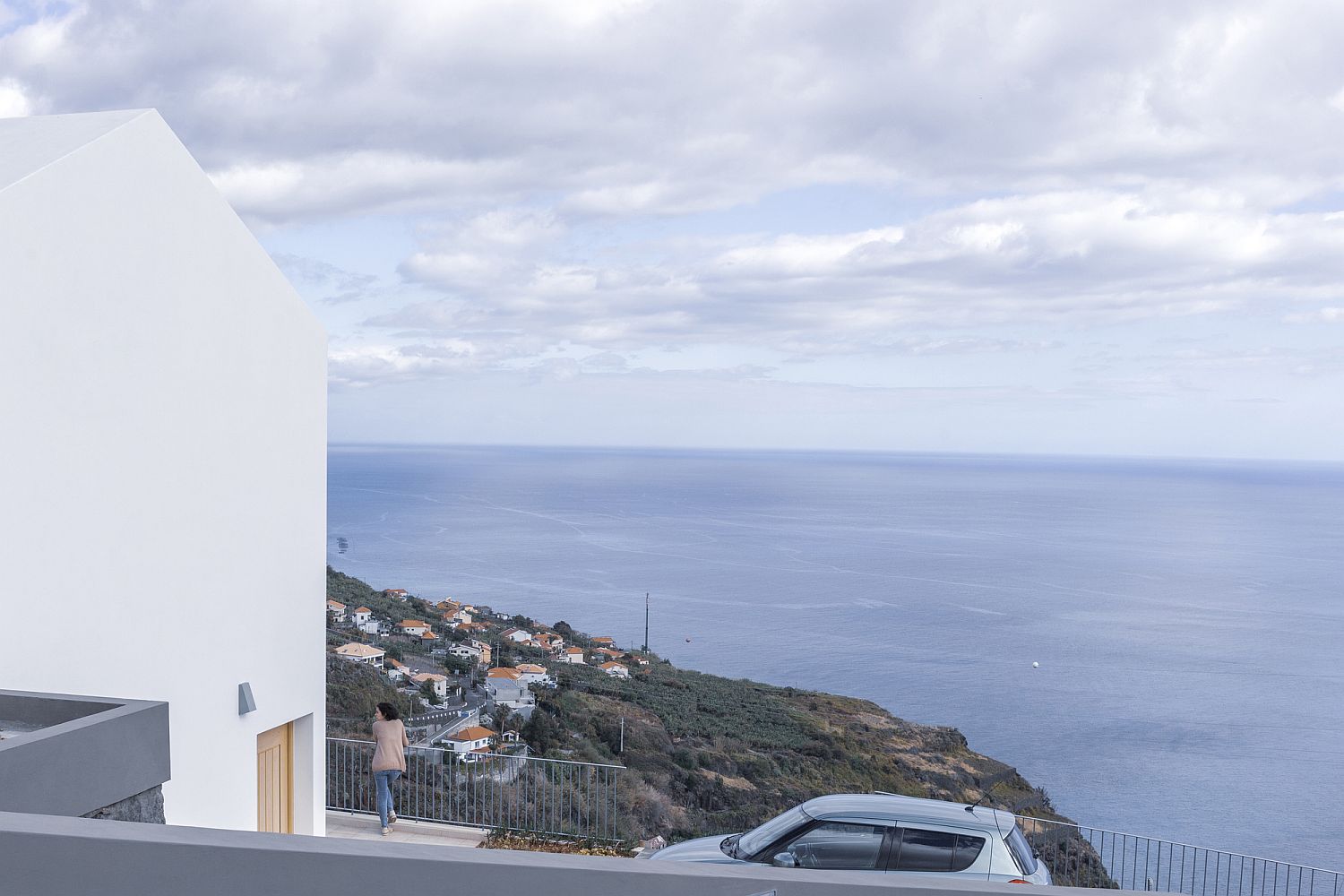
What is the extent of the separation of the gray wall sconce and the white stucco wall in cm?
5

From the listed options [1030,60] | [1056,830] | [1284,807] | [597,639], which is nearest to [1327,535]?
[1284,807]

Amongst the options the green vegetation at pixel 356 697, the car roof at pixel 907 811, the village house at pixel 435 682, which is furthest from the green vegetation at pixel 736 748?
the car roof at pixel 907 811

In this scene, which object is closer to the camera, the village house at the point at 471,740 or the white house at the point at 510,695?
the village house at the point at 471,740

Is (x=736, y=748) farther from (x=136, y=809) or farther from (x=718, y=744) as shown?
(x=136, y=809)

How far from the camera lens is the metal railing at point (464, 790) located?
37.4 ft

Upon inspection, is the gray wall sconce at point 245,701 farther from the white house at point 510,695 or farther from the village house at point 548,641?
the village house at point 548,641

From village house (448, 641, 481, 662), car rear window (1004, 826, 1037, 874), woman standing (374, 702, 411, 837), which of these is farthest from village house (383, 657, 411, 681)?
car rear window (1004, 826, 1037, 874)

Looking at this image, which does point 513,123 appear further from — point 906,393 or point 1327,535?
point 1327,535

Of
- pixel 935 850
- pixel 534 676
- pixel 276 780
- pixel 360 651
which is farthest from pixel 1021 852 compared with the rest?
pixel 534 676

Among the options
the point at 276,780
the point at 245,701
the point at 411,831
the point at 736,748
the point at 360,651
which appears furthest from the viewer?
the point at 360,651

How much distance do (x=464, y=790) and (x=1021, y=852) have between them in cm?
755

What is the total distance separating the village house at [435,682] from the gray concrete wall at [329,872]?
1010 inches

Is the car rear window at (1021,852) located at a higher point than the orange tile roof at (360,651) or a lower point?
higher

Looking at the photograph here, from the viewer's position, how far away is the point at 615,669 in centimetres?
4138
